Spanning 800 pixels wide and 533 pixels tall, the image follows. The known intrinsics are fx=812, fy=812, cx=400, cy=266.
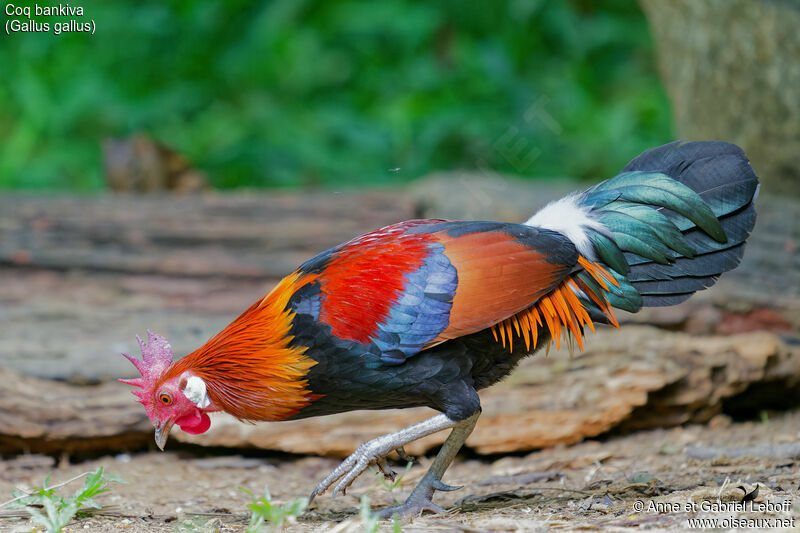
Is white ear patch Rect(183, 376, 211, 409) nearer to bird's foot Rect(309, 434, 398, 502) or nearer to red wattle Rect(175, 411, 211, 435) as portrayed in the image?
red wattle Rect(175, 411, 211, 435)

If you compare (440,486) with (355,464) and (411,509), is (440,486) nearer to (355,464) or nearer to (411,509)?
(411,509)

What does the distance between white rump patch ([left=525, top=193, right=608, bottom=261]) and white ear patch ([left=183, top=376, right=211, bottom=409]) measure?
1581 millimetres

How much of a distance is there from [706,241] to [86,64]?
800 cm

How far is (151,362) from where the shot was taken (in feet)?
11.3

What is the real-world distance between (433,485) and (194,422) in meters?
1.07

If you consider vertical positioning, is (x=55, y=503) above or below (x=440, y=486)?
above

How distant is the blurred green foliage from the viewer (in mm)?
8914

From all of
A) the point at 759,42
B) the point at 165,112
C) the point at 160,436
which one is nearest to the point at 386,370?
the point at 160,436

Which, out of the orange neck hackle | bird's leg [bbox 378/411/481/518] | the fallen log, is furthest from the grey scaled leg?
the fallen log

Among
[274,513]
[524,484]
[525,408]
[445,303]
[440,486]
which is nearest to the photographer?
[274,513]

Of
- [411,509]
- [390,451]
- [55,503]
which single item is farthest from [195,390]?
[411,509]

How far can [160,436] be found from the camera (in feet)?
11.1

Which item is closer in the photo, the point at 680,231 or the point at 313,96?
the point at 680,231

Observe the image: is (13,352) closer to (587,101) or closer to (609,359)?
(609,359)
